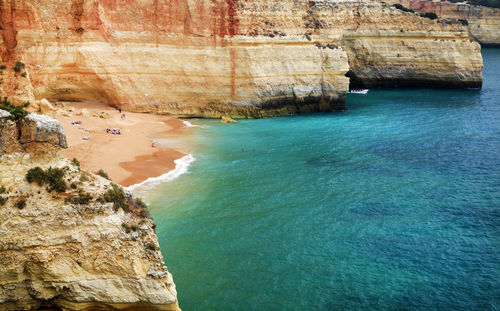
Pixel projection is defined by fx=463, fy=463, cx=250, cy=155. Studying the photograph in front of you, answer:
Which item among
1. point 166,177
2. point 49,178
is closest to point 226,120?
point 166,177

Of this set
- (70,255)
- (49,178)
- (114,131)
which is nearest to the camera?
(70,255)

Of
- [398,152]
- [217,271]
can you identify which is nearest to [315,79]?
[398,152]

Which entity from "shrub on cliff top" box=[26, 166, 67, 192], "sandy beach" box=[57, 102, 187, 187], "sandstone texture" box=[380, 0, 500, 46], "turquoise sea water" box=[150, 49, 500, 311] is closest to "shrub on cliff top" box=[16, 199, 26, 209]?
"shrub on cliff top" box=[26, 166, 67, 192]

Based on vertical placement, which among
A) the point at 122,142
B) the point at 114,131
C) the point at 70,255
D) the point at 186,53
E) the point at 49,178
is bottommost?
the point at 122,142

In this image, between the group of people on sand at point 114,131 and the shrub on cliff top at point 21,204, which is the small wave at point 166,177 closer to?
the group of people on sand at point 114,131

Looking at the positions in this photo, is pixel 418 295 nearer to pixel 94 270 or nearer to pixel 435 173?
pixel 94 270

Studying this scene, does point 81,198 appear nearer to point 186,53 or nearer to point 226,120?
point 226,120

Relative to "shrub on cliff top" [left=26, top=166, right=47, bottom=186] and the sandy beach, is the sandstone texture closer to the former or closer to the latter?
the sandy beach

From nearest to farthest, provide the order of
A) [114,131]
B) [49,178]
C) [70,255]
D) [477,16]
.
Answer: [70,255], [49,178], [114,131], [477,16]
